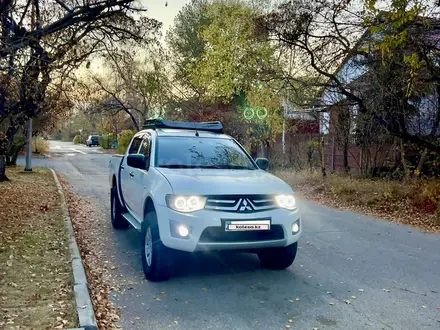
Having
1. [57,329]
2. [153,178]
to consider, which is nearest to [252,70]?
[153,178]

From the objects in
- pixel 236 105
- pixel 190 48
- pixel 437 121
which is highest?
pixel 190 48

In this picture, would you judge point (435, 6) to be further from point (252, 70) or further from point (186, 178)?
point (252, 70)

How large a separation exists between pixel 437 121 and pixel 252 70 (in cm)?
817

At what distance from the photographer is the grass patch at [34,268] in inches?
155

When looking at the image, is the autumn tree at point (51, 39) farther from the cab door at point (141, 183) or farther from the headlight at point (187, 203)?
the headlight at point (187, 203)

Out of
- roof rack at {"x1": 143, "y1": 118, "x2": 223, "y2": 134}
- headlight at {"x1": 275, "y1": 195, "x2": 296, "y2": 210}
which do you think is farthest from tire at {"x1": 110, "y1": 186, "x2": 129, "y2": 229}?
headlight at {"x1": 275, "y1": 195, "x2": 296, "y2": 210}

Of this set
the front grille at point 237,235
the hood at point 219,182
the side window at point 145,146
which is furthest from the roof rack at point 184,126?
the front grille at point 237,235

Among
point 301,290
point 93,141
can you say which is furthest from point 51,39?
point 93,141

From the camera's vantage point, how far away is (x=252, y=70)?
17859 millimetres

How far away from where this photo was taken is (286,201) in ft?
16.9

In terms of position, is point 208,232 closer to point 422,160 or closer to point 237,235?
point 237,235

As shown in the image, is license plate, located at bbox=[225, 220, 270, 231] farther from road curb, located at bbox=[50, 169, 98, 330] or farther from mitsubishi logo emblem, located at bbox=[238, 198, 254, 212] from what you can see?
road curb, located at bbox=[50, 169, 98, 330]

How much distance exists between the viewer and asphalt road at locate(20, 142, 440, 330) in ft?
13.4

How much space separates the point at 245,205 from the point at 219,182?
1.46 feet
